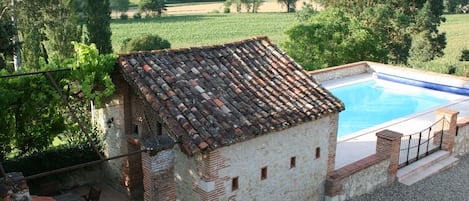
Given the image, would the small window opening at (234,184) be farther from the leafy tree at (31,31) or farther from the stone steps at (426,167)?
the leafy tree at (31,31)

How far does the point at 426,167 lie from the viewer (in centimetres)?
1433

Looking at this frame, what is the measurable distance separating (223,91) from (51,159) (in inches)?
187

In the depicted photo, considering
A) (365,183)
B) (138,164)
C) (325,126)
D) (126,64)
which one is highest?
(126,64)

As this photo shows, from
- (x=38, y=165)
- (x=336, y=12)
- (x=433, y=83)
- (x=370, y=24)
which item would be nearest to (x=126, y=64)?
(x=38, y=165)

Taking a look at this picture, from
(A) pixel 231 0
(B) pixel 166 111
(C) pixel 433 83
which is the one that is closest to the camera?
(B) pixel 166 111

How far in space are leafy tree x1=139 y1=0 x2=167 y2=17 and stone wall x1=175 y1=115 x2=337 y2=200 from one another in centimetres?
6603

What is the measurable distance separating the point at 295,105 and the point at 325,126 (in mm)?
1169

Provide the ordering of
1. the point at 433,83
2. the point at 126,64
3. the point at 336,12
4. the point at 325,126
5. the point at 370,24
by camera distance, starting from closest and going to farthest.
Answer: the point at 126,64, the point at 325,126, the point at 433,83, the point at 336,12, the point at 370,24

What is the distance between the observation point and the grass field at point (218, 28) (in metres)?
54.8

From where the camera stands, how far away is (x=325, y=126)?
37.2 ft

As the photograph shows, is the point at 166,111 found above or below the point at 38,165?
above

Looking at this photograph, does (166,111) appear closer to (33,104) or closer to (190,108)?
(190,108)

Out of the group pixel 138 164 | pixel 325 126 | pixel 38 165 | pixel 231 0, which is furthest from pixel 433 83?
pixel 231 0

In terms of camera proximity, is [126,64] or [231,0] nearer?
[126,64]
